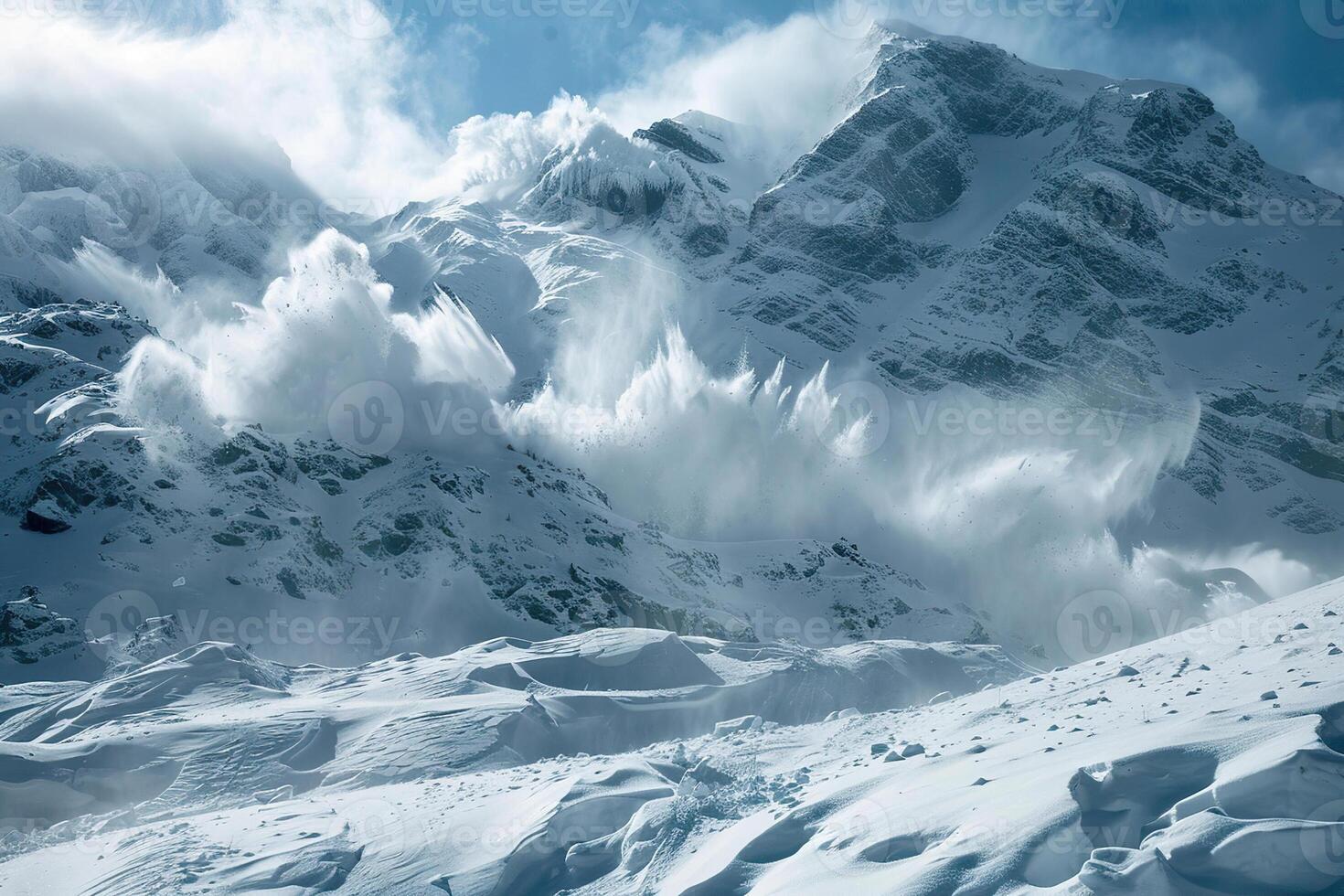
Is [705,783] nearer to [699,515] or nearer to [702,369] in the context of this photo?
[699,515]

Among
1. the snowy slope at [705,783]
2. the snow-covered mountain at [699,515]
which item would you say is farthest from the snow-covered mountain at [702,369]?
the snowy slope at [705,783]

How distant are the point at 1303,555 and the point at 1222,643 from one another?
10993 cm

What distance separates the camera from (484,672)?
28.0m

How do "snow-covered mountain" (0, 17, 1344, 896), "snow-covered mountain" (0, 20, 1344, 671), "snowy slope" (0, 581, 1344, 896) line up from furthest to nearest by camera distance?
"snow-covered mountain" (0, 20, 1344, 671) < "snow-covered mountain" (0, 17, 1344, 896) < "snowy slope" (0, 581, 1344, 896)

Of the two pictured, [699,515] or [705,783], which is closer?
[705,783]

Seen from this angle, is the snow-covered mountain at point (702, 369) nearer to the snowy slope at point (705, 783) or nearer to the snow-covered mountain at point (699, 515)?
the snow-covered mountain at point (699, 515)

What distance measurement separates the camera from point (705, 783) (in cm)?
1562

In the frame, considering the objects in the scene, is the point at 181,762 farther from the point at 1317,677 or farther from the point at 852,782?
the point at 1317,677

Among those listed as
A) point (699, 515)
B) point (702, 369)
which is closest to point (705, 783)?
point (699, 515)

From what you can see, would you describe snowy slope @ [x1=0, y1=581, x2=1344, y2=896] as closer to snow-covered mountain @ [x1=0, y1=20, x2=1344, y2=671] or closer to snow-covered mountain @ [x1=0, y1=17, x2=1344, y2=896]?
snow-covered mountain @ [x1=0, y1=17, x2=1344, y2=896]


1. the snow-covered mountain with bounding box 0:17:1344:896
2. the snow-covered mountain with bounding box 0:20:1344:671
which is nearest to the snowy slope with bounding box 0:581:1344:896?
the snow-covered mountain with bounding box 0:17:1344:896

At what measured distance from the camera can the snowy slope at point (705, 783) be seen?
10.2m

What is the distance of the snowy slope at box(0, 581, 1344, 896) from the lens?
10.2 m

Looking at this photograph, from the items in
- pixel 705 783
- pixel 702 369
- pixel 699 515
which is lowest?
pixel 705 783
